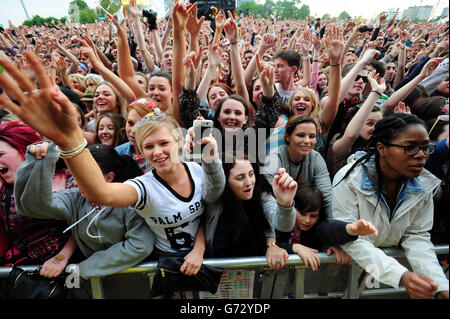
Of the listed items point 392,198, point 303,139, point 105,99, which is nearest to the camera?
point 392,198

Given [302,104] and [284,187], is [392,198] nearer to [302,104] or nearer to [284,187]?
[284,187]

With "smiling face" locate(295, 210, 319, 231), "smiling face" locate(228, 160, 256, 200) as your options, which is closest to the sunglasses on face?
"smiling face" locate(295, 210, 319, 231)

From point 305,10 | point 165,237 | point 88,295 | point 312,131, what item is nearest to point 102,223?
point 165,237

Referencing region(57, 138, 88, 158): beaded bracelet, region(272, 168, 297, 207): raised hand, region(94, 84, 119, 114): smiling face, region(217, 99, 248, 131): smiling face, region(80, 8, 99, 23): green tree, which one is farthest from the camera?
region(80, 8, 99, 23): green tree

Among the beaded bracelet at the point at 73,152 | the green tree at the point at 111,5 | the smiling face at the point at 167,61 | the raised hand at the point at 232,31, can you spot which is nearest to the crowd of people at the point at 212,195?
the beaded bracelet at the point at 73,152

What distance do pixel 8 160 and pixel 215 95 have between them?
1.98 metres

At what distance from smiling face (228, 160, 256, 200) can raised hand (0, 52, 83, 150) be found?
0.95m

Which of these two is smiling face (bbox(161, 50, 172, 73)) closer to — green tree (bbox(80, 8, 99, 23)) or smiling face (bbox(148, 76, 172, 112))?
smiling face (bbox(148, 76, 172, 112))

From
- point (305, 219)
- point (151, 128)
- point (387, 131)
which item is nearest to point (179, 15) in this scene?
point (151, 128)

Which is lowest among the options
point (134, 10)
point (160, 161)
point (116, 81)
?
point (160, 161)

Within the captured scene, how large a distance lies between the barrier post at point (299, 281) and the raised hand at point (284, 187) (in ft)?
1.65

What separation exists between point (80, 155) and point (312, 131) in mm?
1671

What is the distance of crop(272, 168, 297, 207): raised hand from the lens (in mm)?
1230

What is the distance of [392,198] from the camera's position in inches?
57.4
